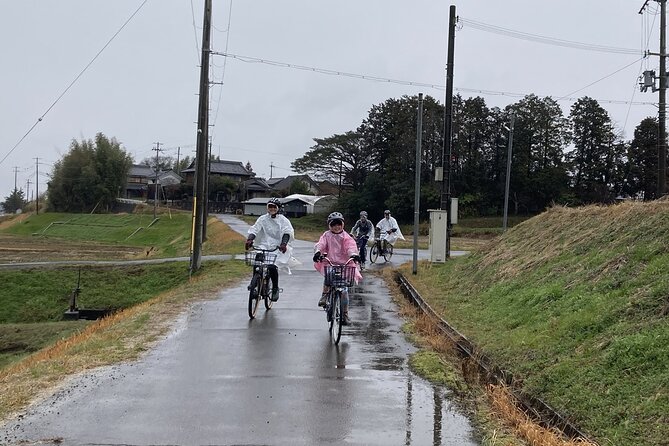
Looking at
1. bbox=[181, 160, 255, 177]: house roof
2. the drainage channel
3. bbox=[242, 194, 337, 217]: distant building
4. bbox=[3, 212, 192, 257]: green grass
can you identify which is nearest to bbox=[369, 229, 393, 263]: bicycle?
the drainage channel

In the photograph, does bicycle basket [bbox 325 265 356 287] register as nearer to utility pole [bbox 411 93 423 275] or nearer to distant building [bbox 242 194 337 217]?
utility pole [bbox 411 93 423 275]

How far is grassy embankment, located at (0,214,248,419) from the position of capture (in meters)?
6.94

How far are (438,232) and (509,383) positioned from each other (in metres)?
12.2

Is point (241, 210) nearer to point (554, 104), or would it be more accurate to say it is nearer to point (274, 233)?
point (554, 104)

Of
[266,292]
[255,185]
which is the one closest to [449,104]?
[266,292]

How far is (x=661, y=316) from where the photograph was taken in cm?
607

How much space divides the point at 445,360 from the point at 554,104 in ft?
192

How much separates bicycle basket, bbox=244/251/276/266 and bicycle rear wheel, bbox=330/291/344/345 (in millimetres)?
2063

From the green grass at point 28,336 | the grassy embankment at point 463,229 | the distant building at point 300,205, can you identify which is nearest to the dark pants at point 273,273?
the green grass at point 28,336

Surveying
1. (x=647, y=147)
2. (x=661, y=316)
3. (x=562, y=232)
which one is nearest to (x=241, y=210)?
(x=647, y=147)

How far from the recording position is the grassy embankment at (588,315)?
4.91 m

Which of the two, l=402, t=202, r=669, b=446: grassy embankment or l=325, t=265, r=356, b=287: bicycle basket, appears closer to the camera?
l=402, t=202, r=669, b=446: grassy embankment

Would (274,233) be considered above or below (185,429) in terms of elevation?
above

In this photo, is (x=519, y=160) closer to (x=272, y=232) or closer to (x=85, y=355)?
(x=272, y=232)
